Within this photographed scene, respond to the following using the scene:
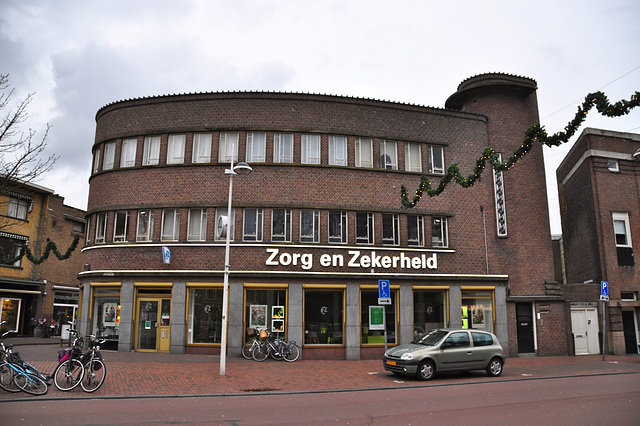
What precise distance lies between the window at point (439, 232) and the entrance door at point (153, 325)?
12116 millimetres

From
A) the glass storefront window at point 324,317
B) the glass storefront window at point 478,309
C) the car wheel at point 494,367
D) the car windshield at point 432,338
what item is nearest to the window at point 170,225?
the glass storefront window at point 324,317

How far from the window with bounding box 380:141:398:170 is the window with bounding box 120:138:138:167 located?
11.3 meters

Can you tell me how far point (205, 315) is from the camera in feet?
67.0

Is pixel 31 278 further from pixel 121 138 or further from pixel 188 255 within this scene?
pixel 188 255

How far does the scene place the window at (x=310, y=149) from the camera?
867 inches

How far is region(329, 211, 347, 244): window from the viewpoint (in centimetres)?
2166

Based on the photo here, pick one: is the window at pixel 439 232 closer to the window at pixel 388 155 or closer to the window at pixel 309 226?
the window at pixel 388 155

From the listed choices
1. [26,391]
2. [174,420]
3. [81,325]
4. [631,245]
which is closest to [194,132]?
[81,325]

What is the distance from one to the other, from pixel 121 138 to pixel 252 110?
6316 mm

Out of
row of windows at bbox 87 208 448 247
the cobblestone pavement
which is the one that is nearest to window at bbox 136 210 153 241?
row of windows at bbox 87 208 448 247

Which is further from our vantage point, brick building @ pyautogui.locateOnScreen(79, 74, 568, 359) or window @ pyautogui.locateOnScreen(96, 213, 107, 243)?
window @ pyautogui.locateOnScreen(96, 213, 107, 243)

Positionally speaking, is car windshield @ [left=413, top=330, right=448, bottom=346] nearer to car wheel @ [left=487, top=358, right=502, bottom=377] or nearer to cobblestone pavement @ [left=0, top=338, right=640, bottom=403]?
cobblestone pavement @ [left=0, top=338, right=640, bottom=403]

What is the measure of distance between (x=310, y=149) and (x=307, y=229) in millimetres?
3631

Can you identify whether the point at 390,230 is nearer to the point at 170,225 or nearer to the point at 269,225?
the point at 269,225
